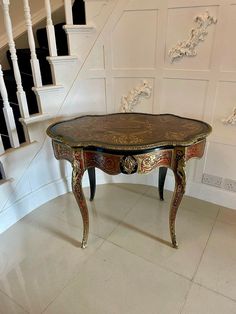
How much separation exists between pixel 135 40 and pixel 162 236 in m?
1.41

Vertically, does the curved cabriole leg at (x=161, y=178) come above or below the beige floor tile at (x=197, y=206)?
above

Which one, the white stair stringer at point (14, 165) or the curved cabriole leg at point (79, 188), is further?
the white stair stringer at point (14, 165)

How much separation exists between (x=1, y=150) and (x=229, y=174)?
1638mm

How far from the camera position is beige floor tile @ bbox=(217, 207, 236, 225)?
167 cm

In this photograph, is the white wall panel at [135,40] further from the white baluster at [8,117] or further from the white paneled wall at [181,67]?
the white baluster at [8,117]

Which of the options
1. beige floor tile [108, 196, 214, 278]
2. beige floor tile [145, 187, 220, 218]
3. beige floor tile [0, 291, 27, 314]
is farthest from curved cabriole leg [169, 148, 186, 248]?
beige floor tile [0, 291, 27, 314]

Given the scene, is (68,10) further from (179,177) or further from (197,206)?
(197,206)

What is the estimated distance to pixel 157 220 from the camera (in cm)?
169

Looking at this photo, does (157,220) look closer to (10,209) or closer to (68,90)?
(10,209)

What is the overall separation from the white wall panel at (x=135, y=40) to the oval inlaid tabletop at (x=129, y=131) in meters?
0.44

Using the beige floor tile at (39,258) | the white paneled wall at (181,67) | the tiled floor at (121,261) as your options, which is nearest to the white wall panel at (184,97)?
the white paneled wall at (181,67)

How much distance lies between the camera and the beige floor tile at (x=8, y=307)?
3.65ft

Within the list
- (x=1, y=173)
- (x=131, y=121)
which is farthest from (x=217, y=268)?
(x=1, y=173)

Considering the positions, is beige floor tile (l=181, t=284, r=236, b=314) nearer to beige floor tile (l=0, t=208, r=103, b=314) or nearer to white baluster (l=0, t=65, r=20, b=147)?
beige floor tile (l=0, t=208, r=103, b=314)
